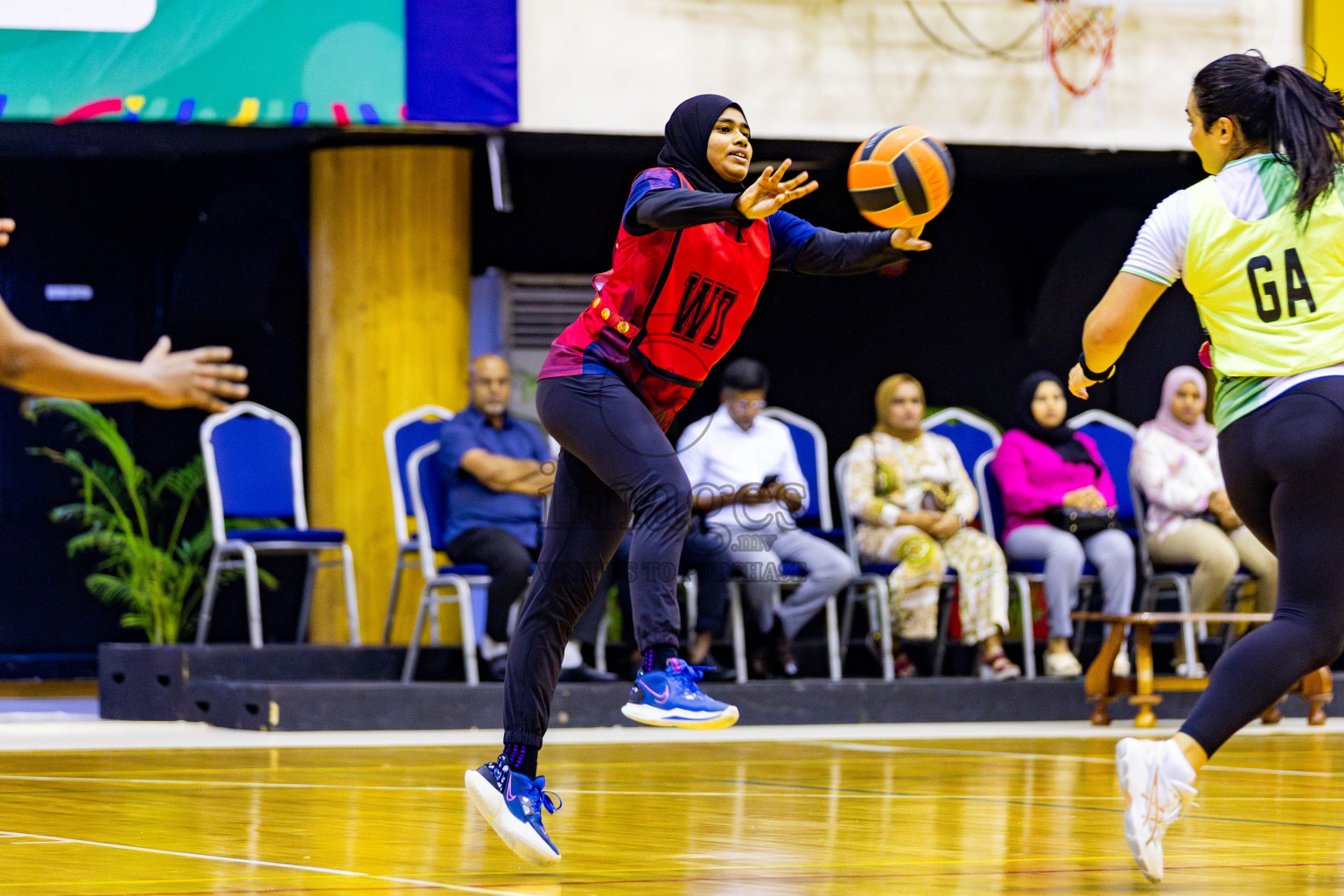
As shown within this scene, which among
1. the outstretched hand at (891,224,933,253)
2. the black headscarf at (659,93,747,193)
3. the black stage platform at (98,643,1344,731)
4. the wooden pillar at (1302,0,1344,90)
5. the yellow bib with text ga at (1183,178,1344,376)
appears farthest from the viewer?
the wooden pillar at (1302,0,1344,90)

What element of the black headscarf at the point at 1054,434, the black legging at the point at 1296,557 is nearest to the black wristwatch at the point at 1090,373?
the black legging at the point at 1296,557

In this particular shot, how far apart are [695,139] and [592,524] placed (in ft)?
2.71

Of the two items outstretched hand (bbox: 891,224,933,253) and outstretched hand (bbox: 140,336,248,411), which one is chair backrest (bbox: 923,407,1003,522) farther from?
outstretched hand (bbox: 140,336,248,411)

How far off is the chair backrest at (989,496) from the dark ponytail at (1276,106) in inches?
204

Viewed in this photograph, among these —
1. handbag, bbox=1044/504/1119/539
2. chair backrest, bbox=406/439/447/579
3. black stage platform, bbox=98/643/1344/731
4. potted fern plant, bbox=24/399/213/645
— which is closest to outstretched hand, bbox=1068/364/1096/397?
black stage platform, bbox=98/643/1344/731

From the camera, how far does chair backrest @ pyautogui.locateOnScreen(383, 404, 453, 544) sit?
26.5 feet

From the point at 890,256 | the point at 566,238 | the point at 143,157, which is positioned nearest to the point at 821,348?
the point at 566,238

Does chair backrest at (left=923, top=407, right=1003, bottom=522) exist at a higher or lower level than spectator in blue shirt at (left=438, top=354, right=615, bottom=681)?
higher

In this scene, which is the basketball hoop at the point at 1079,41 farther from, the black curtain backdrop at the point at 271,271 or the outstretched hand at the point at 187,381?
the outstretched hand at the point at 187,381

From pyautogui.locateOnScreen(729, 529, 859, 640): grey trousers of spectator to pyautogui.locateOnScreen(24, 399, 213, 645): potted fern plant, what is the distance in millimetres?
3017

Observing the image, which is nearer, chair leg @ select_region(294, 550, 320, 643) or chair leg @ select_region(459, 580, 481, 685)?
chair leg @ select_region(459, 580, 481, 685)

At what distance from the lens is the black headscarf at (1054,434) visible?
8.45 metres

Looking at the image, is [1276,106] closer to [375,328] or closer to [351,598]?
[351,598]

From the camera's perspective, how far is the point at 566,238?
10406 mm
